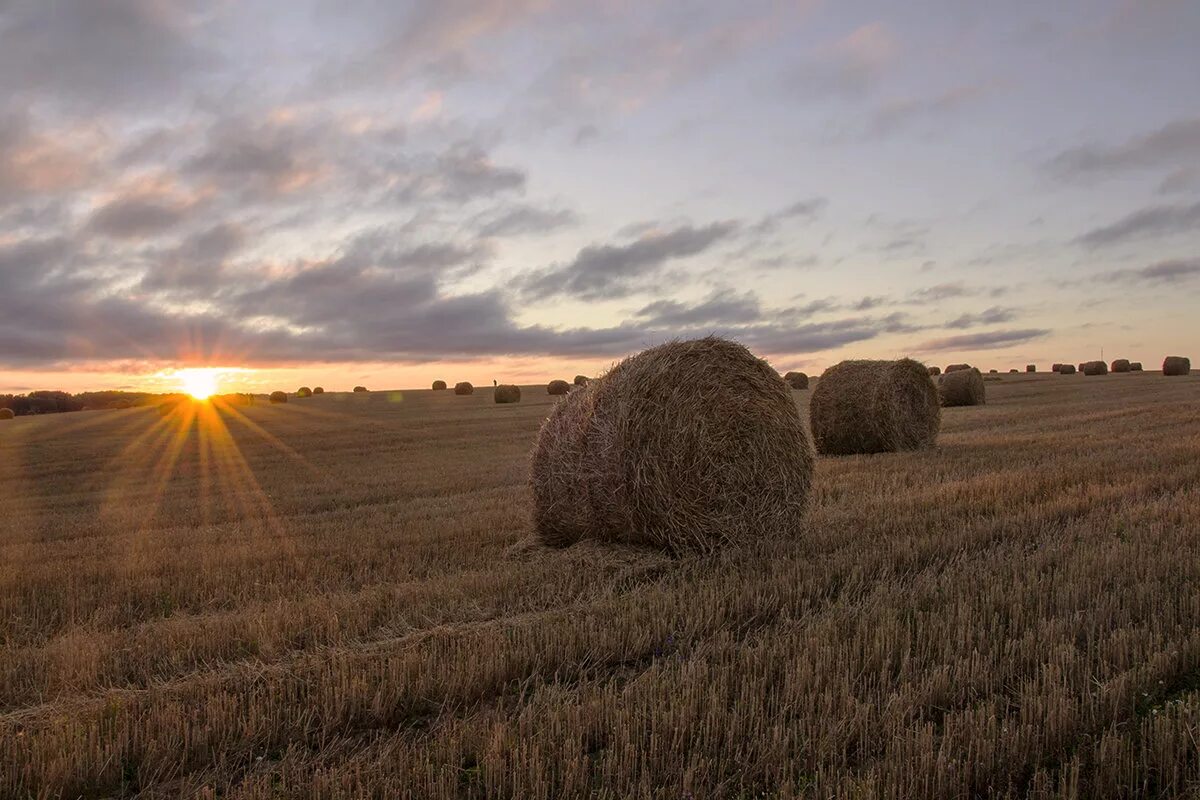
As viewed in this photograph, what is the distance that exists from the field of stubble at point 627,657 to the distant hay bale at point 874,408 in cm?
593

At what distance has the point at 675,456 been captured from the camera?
8141 millimetres

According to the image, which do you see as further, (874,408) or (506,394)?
(506,394)

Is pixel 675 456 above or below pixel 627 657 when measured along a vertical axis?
above

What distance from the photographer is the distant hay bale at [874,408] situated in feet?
53.7

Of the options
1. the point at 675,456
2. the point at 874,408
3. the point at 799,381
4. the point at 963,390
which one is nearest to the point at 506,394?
the point at 799,381

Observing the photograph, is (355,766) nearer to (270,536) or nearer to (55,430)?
(270,536)

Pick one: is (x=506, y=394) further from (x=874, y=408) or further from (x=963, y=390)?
(x=874, y=408)

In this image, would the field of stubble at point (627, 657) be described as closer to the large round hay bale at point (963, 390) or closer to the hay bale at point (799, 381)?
the large round hay bale at point (963, 390)

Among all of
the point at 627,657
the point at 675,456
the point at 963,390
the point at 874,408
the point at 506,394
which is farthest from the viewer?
the point at 506,394

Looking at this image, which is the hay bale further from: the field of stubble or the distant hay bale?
the field of stubble

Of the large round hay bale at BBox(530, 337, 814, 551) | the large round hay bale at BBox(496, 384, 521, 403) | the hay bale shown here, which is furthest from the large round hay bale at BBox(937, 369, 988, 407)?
the large round hay bale at BBox(530, 337, 814, 551)

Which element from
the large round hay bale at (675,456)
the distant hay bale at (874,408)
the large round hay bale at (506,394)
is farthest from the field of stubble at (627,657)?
the large round hay bale at (506,394)

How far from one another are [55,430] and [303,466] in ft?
63.2

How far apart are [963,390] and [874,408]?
16926 millimetres
